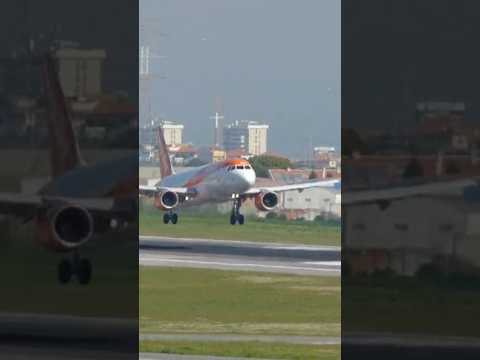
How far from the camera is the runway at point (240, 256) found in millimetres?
27938

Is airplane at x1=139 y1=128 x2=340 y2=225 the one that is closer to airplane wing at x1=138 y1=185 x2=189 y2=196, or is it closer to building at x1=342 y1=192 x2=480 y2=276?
airplane wing at x1=138 y1=185 x2=189 y2=196

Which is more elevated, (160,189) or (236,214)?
(160,189)

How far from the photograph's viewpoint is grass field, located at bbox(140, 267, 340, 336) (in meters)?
20.1

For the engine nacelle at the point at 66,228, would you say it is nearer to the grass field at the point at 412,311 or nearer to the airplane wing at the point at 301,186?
the grass field at the point at 412,311

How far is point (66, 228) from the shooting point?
374 centimetres

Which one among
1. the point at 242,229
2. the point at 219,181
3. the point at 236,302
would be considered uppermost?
the point at 219,181

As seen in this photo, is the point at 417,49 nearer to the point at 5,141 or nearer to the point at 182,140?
the point at 5,141

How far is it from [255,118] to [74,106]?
52904 millimetres

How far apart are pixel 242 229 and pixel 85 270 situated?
3453cm

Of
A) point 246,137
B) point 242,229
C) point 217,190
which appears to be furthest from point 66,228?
point 246,137

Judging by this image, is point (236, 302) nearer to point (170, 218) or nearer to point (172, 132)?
point (170, 218)

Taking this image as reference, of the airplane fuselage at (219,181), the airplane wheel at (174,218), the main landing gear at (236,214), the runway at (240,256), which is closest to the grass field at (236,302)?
the runway at (240,256)

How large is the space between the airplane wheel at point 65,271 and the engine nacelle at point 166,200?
1381 inches

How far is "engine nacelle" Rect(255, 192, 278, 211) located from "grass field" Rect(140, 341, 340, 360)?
22.4 m
